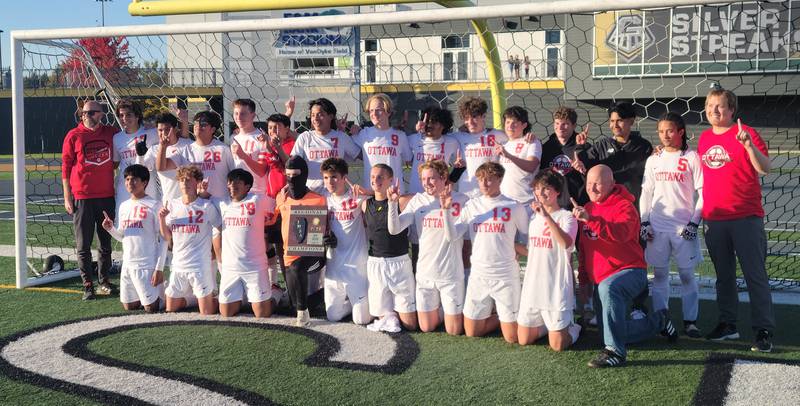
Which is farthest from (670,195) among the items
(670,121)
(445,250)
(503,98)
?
(503,98)

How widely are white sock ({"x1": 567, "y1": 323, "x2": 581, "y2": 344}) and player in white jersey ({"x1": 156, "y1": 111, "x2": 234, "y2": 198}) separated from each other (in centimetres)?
325

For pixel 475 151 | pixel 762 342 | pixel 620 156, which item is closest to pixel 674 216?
pixel 620 156

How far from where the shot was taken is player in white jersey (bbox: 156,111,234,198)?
6.19m

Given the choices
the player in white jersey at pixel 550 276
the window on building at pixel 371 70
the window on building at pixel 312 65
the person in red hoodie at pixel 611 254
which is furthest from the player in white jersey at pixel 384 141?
the window on building at pixel 312 65

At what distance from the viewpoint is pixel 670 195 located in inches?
200

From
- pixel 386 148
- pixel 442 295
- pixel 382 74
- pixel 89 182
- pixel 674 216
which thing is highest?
pixel 382 74

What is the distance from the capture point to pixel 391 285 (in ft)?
17.7

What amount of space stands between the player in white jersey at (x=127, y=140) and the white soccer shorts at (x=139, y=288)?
942 mm

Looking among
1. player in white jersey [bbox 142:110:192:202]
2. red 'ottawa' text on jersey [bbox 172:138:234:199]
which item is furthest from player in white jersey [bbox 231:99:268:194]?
player in white jersey [bbox 142:110:192:202]

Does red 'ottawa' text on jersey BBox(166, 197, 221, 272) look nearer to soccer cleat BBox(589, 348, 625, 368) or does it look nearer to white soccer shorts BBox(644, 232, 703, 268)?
soccer cleat BBox(589, 348, 625, 368)

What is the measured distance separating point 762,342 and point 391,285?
259 cm

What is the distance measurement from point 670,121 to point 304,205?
2791 millimetres

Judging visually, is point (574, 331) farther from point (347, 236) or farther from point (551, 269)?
point (347, 236)

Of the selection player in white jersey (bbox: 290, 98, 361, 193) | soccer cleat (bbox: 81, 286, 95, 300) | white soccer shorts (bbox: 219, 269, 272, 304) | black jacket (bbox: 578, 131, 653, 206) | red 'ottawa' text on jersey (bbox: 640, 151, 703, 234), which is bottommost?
soccer cleat (bbox: 81, 286, 95, 300)
